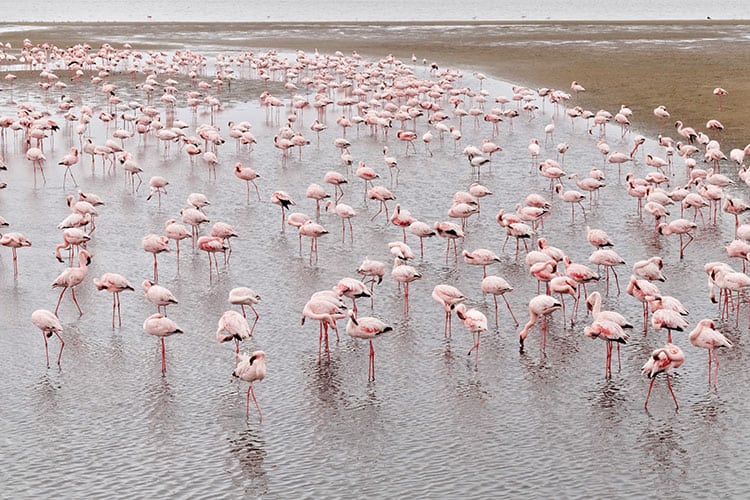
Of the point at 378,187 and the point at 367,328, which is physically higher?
the point at 378,187

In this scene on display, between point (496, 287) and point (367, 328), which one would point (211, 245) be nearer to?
point (367, 328)

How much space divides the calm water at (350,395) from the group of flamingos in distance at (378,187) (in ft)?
0.97

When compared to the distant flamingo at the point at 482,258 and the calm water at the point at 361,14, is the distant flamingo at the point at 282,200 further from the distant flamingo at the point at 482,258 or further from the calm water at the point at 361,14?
the calm water at the point at 361,14

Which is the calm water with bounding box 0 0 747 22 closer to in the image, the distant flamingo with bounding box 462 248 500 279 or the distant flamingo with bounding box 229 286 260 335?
the distant flamingo with bounding box 462 248 500 279

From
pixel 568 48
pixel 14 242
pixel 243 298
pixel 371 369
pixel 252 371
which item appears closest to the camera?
pixel 252 371

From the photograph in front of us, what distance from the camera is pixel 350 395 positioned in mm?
12766

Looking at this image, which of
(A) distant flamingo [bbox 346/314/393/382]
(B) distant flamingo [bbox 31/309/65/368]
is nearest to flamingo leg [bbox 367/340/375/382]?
(A) distant flamingo [bbox 346/314/393/382]

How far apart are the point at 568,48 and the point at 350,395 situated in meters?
43.8

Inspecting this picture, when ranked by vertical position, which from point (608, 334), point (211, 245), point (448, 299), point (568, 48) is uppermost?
point (568, 48)

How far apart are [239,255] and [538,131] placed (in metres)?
14.7

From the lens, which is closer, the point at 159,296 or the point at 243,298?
the point at 159,296

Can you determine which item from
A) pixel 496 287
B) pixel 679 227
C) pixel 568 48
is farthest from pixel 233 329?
pixel 568 48

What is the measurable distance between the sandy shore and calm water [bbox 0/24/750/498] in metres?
13.3

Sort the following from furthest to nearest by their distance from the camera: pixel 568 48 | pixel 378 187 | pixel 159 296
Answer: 1. pixel 568 48
2. pixel 378 187
3. pixel 159 296
